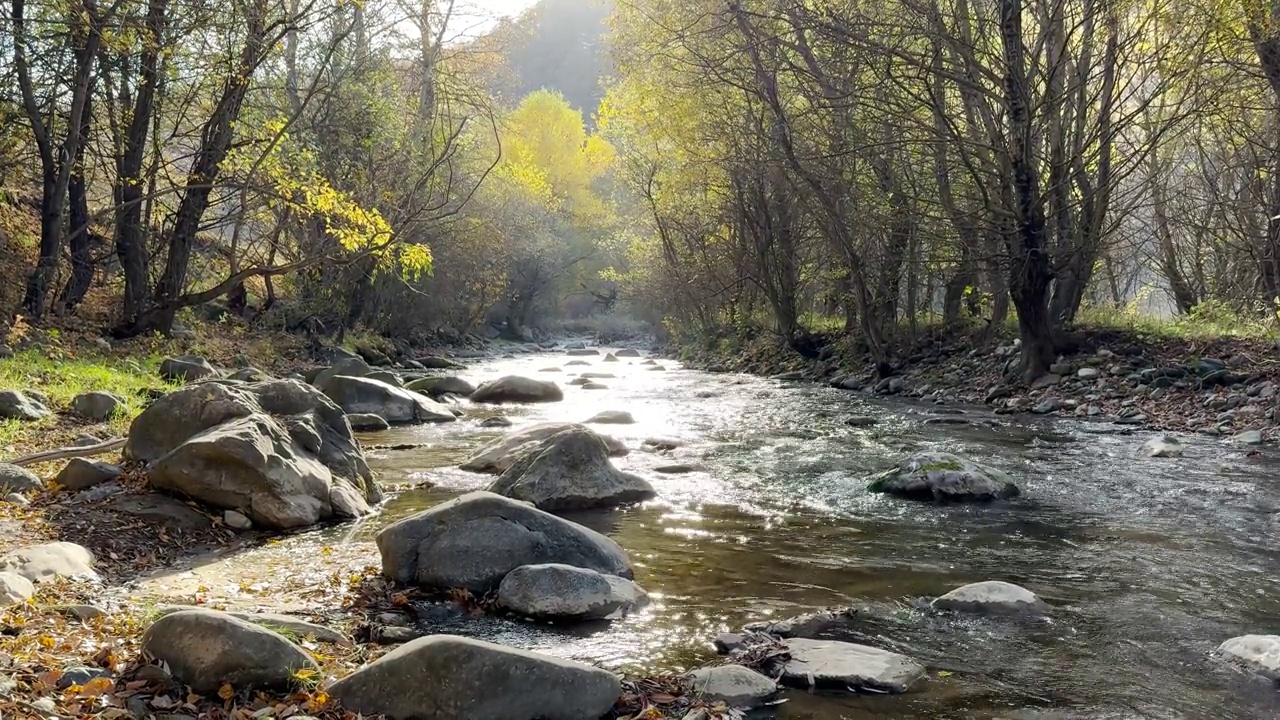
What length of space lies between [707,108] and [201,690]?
1636 centimetres

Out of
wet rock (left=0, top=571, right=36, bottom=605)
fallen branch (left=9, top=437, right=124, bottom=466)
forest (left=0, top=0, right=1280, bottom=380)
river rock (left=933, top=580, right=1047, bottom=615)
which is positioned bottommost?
river rock (left=933, top=580, right=1047, bottom=615)

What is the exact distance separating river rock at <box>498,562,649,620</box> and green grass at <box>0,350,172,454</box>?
453 cm

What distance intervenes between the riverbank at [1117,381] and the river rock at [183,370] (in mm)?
10096

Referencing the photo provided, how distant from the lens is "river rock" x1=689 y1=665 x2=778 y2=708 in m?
3.39

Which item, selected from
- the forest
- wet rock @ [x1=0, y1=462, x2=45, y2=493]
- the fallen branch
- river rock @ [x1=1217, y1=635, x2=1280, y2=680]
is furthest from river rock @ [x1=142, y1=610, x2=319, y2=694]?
the forest

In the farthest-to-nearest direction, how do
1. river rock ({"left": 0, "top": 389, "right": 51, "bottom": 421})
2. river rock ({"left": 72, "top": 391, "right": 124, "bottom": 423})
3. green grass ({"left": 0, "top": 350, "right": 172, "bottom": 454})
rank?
river rock ({"left": 72, "top": 391, "right": 124, "bottom": 423}) → river rock ({"left": 0, "top": 389, "right": 51, "bottom": 421}) → green grass ({"left": 0, "top": 350, "right": 172, "bottom": 454})

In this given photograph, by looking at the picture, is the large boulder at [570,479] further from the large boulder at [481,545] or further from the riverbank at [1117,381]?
the riverbank at [1117,381]

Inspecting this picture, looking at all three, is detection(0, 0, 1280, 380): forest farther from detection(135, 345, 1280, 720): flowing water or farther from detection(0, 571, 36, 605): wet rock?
detection(0, 571, 36, 605): wet rock

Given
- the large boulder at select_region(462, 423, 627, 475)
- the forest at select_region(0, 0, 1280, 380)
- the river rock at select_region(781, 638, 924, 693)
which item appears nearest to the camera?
the river rock at select_region(781, 638, 924, 693)

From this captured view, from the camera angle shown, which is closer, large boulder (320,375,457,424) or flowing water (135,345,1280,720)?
flowing water (135,345,1280,720)

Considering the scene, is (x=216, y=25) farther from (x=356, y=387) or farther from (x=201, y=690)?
(x=201, y=690)

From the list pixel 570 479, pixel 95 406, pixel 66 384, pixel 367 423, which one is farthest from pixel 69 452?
pixel 367 423

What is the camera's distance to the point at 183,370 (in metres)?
11.5

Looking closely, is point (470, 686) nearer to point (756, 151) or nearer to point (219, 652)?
point (219, 652)
